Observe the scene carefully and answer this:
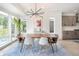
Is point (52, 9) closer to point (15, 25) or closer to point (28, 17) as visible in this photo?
point (28, 17)

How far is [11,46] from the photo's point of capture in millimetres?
4570

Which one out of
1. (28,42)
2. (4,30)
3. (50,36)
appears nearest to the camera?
(4,30)

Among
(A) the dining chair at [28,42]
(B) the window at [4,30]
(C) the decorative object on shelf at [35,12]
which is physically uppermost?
(C) the decorative object on shelf at [35,12]

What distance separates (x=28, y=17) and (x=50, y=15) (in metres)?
0.72

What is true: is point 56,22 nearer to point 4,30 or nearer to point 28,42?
point 28,42

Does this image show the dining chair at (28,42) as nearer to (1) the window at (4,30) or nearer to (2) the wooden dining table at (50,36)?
(2) the wooden dining table at (50,36)

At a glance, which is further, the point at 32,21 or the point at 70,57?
the point at 32,21

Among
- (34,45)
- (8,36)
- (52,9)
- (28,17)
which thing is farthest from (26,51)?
(52,9)

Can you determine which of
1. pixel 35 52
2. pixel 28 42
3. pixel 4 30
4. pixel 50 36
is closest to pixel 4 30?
pixel 4 30

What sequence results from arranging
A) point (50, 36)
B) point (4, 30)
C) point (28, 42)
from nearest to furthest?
1. point (4, 30)
2. point (50, 36)
3. point (28, 42)

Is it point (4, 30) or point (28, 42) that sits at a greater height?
point (4, 30)

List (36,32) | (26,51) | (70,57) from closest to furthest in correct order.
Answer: (70,57) → (26,51) → (36,32)

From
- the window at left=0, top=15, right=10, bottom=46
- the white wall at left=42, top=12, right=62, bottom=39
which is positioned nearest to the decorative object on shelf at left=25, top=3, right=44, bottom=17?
the white wall at left=42, top=12, right=62, bottom=39

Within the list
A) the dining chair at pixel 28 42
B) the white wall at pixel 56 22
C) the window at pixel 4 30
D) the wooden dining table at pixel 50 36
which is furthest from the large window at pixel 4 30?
the white wall at pixel 56 22
